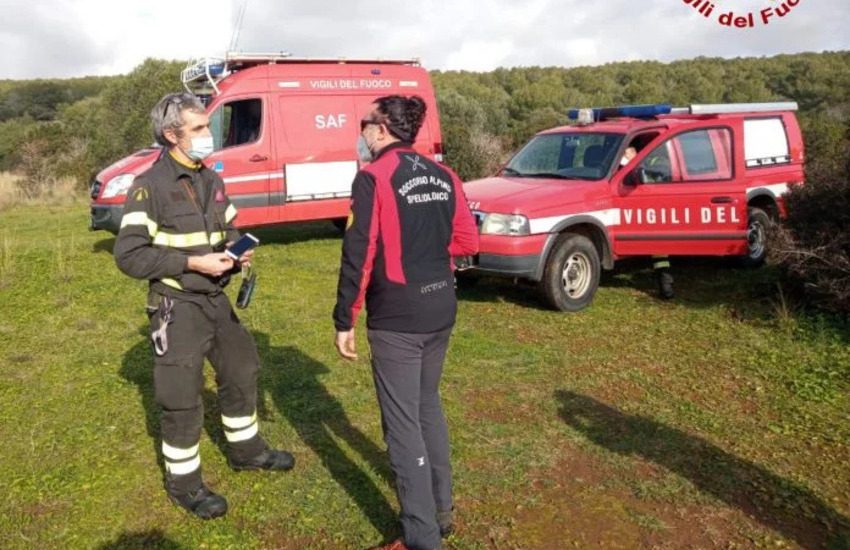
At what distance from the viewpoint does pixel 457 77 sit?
5706 cm

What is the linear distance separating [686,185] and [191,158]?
17.8 ft

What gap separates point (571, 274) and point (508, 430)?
117 inches

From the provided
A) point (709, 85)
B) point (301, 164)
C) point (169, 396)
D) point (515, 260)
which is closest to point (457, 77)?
point (709, 85)

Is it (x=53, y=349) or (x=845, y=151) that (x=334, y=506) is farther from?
(x=845, y=151)

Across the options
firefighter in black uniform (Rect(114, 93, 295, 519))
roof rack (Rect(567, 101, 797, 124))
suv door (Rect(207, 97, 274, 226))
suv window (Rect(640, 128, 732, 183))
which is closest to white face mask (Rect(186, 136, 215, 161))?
firefighter in black uniform (Rect(114, 93, 295, 519))

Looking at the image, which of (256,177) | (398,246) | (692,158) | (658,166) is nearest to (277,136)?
(256,177)

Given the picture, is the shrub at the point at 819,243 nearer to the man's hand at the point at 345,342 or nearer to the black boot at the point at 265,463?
the black boot at the point at 265,463

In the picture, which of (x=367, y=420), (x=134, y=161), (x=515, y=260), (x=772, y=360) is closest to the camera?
(x=367, y=420)

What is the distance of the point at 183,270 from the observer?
3.34 metres

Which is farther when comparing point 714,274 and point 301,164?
point 301,164

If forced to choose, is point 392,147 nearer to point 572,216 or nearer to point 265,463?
point 265,463

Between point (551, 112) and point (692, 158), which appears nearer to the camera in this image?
point (692, 158)

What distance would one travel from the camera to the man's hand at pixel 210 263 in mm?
3340

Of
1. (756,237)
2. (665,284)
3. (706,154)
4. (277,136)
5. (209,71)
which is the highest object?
(209,71)
